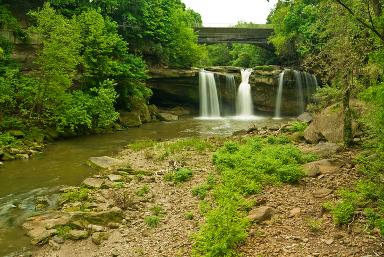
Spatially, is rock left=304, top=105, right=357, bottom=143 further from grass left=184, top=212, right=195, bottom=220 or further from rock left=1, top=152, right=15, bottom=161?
rock left=1, top=152, right=15, bottom=161

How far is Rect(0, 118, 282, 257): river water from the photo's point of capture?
10.1m

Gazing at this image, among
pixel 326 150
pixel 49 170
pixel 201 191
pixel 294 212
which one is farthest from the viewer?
pixel 49 170

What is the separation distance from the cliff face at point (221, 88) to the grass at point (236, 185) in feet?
70.9

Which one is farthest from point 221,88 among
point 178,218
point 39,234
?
point 39,234

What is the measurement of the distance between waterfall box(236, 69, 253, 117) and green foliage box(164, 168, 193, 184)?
27147mm

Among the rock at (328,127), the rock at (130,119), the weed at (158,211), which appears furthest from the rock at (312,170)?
the rock at (130,119)

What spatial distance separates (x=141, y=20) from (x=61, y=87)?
41.5 feet

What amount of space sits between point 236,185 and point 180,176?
2735 mm

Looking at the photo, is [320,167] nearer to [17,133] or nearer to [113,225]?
[113,225]

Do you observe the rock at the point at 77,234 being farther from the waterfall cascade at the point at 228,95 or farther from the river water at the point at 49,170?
the waterfall cascade at the point at 228,95

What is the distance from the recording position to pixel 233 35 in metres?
46.2

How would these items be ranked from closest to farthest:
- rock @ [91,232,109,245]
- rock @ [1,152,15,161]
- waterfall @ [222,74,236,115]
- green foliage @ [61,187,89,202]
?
rock @ [91,232,109,245]
green foliage @ [61,187,89,202]
rock @ [1,152,15,161]
waterfall @ [222,74,236,115]

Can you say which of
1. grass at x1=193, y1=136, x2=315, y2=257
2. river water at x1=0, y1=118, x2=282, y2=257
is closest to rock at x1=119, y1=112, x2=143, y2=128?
river water at x1=0, y1=118, x2=282, y2=257

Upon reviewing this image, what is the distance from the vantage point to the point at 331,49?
12734 mm
